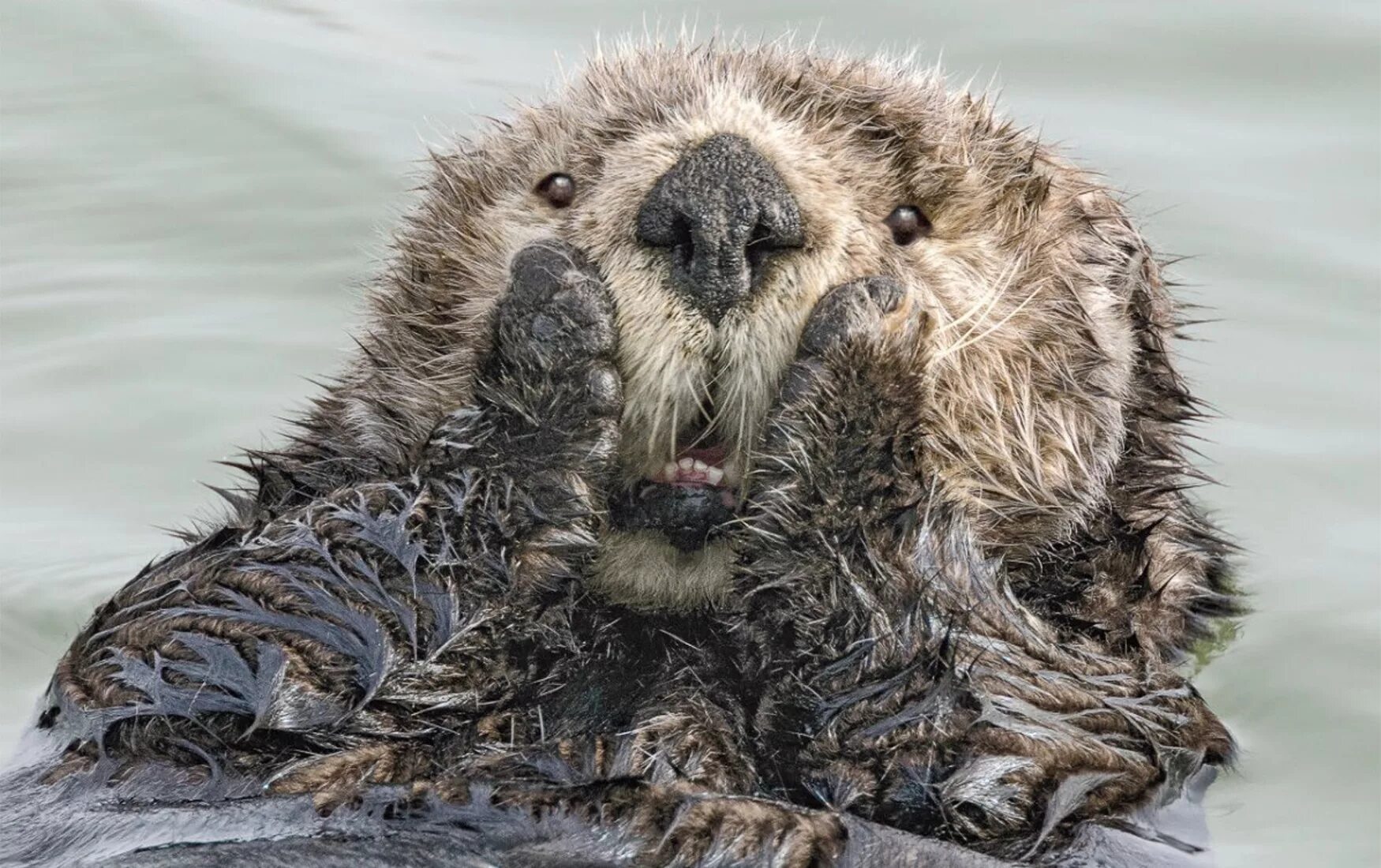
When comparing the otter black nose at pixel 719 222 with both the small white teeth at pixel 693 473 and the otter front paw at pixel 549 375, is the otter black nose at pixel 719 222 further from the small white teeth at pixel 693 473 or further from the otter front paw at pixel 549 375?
the small white teeth at pixel 693 473

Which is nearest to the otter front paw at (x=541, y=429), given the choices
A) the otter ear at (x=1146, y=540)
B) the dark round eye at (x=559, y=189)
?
the dark round eye at (x=559, y=189)

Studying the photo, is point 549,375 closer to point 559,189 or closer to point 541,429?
point 541,429

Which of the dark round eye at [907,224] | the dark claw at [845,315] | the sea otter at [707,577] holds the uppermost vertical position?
the dark round eye at [907,224]

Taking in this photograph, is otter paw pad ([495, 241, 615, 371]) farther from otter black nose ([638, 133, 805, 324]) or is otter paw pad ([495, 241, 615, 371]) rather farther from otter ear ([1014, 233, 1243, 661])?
otter ear ([1014, 233, 1243, 661])

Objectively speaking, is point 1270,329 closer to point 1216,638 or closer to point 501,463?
point 1216,638

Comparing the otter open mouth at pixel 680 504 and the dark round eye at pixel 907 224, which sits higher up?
the dark round eye at pixel 907 224

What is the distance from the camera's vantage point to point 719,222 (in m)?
3.67

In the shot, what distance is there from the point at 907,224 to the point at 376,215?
3.94 m

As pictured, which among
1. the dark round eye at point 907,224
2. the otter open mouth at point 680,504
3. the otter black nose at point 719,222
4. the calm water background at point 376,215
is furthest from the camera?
the calm water background at point 376,215

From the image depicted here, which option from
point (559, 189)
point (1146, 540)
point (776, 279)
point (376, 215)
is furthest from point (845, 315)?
point (376, 215)

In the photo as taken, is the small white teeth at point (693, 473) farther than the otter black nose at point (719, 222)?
Yes

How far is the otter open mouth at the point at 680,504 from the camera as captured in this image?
3.94 metres

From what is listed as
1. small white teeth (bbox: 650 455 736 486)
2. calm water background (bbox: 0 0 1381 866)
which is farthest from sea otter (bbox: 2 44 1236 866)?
calm water background (bbox: 0 0 1381 866)

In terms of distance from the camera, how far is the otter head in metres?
3.80
